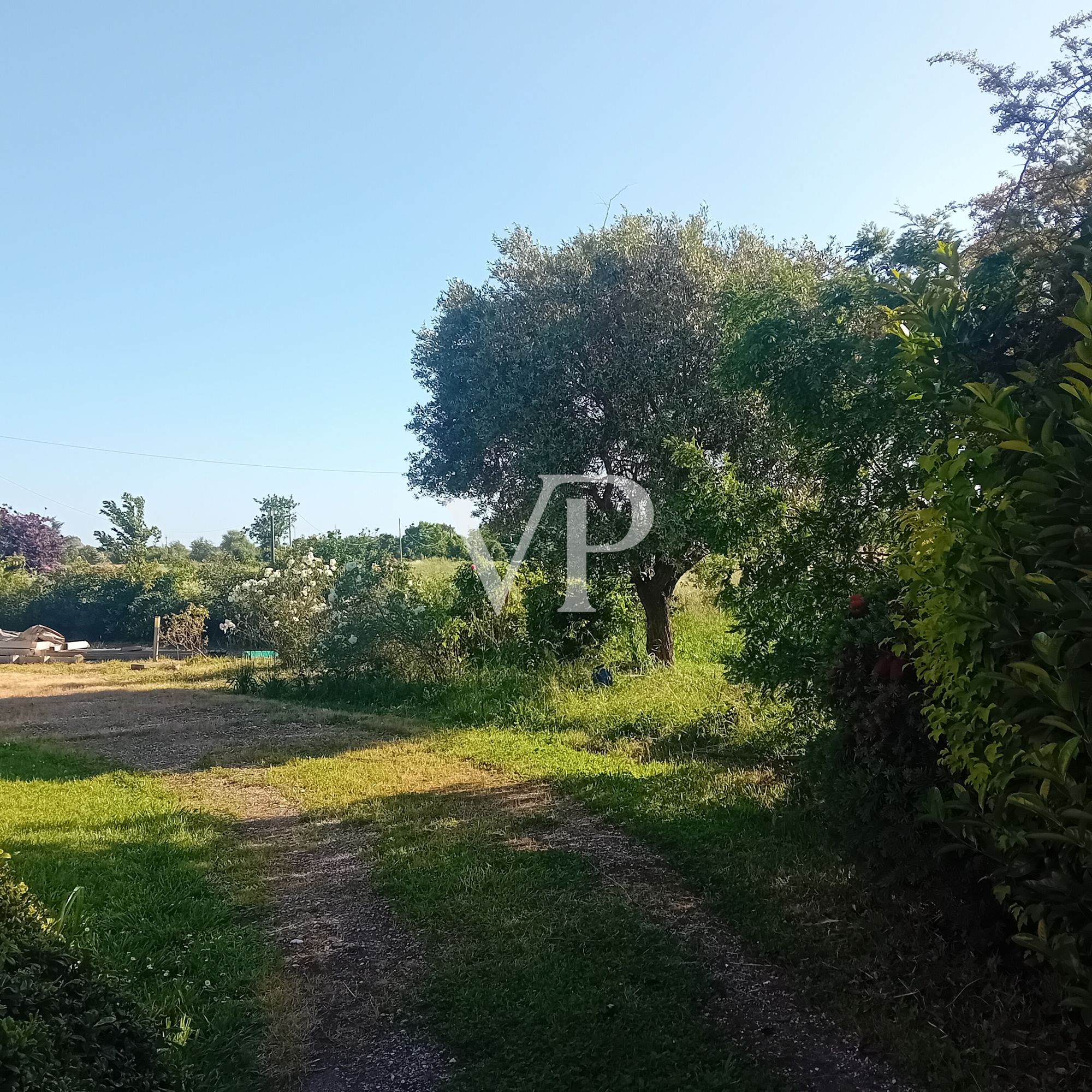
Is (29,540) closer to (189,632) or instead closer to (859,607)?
(189,632)

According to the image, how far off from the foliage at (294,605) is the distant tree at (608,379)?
4.51m

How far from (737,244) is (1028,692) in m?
10.6

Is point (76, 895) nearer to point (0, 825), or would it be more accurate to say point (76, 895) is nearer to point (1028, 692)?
point (0, 825)

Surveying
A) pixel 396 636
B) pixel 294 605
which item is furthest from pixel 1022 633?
pixel 294 605

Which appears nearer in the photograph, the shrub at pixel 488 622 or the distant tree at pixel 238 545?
the shrub at pixel 488 622

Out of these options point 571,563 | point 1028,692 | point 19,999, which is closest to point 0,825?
point 19,999

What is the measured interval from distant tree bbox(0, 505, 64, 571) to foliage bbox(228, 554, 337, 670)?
38065 millimetres

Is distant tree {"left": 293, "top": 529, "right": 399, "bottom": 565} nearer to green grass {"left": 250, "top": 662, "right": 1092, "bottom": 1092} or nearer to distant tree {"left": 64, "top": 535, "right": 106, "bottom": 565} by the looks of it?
green grass {"left": 250, "top": 662, "right": 1092, "bottom": 1092}

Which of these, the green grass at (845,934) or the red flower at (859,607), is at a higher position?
the red flower at (859,607)

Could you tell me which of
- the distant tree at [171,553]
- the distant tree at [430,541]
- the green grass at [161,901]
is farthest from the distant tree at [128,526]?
the green grass at [161,901]

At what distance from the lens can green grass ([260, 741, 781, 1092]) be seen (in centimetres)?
273

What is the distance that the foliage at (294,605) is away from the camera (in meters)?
14.1

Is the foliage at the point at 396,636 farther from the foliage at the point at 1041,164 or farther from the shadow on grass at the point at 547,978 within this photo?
the foliage at the point at 1041,164

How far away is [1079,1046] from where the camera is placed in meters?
2.70
